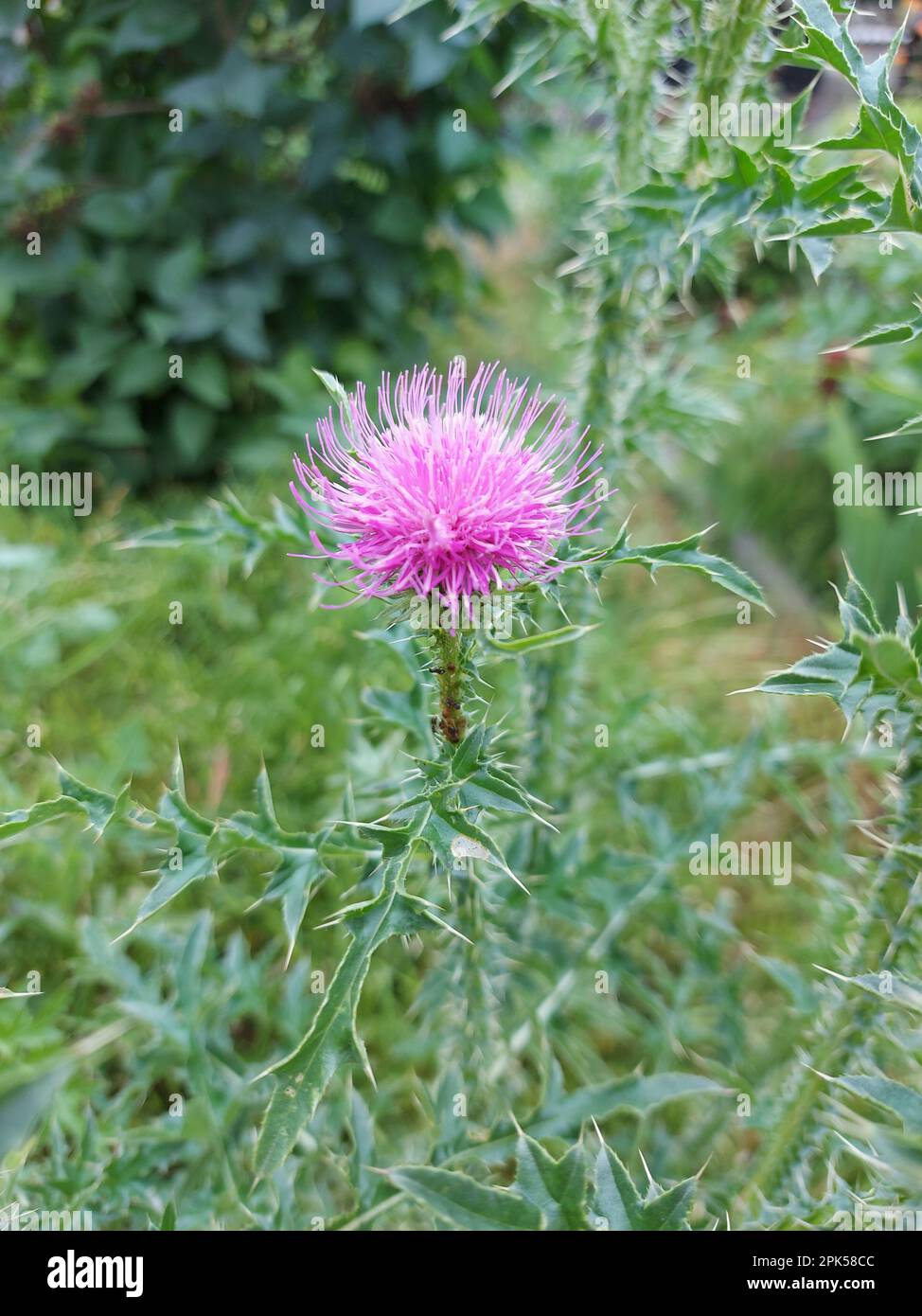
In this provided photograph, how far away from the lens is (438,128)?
11.4ft

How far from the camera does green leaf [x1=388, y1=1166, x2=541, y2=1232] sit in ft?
3.97

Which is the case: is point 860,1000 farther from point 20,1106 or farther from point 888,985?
point 20,1106

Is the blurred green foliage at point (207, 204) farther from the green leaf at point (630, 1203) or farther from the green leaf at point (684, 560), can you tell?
the green leaf at point (630, 1203)

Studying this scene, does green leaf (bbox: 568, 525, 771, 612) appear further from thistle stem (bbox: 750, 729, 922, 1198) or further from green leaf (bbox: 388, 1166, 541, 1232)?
green leaf (bbox: 388, 1166, 541, 1232)

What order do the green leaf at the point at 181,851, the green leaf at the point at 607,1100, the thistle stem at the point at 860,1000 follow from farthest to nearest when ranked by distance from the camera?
the green leaf at the point at 607,1100
the thistle stem at the point at 860,1000
the green leaf at the point at 181,851

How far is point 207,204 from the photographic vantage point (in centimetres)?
364

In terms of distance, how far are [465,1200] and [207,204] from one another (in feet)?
11.4

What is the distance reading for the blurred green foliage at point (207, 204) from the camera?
11.1ft

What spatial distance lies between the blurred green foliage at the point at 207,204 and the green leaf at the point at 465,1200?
2.78m

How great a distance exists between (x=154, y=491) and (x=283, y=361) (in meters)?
0.75

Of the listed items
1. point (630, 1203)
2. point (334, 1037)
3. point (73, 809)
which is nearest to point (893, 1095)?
point (630, 1203)

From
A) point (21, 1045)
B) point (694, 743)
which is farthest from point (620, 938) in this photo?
point (21, 1045)

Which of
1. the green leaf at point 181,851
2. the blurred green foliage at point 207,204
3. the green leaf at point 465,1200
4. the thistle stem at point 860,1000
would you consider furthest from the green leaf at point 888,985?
the blurred green foliage at point 207,204

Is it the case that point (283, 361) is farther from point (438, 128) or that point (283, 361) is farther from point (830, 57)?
point (830, 57)
